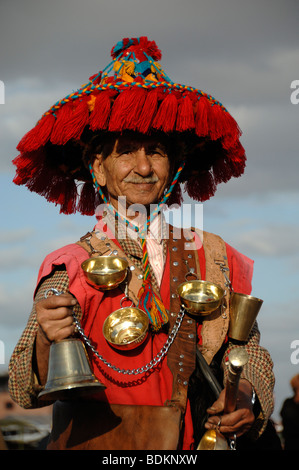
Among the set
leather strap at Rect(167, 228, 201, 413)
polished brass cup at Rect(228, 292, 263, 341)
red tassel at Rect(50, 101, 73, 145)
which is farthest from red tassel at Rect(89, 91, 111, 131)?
polished brass cup at Rect(228, 292, 263, 341)

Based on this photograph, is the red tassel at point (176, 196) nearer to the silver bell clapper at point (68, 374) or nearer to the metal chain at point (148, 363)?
the metal chain at point (148, 363)

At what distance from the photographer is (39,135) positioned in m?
4.19

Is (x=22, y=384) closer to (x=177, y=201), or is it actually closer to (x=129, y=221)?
(x=129, y=221)

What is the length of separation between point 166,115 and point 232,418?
5.74 feet

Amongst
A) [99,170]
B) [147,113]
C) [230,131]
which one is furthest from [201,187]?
[147,113]

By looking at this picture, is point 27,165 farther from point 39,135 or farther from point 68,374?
point 68,374

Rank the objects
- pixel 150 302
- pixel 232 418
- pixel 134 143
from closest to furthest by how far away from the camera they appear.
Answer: pixel 232 418
pixel 150 302
pixel 134 143

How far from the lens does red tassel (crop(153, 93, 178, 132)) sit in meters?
4.08

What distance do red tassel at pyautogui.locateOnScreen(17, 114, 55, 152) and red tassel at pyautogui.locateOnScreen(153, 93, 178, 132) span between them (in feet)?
2.10

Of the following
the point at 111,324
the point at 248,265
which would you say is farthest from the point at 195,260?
the point at 111,324

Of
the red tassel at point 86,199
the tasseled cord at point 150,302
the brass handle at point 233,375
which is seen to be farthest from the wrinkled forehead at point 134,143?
the brass handle at point 233,375

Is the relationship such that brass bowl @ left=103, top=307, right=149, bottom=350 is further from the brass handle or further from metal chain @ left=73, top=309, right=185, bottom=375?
the brass handle

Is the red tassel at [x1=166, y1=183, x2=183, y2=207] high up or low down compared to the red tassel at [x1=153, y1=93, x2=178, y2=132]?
down
